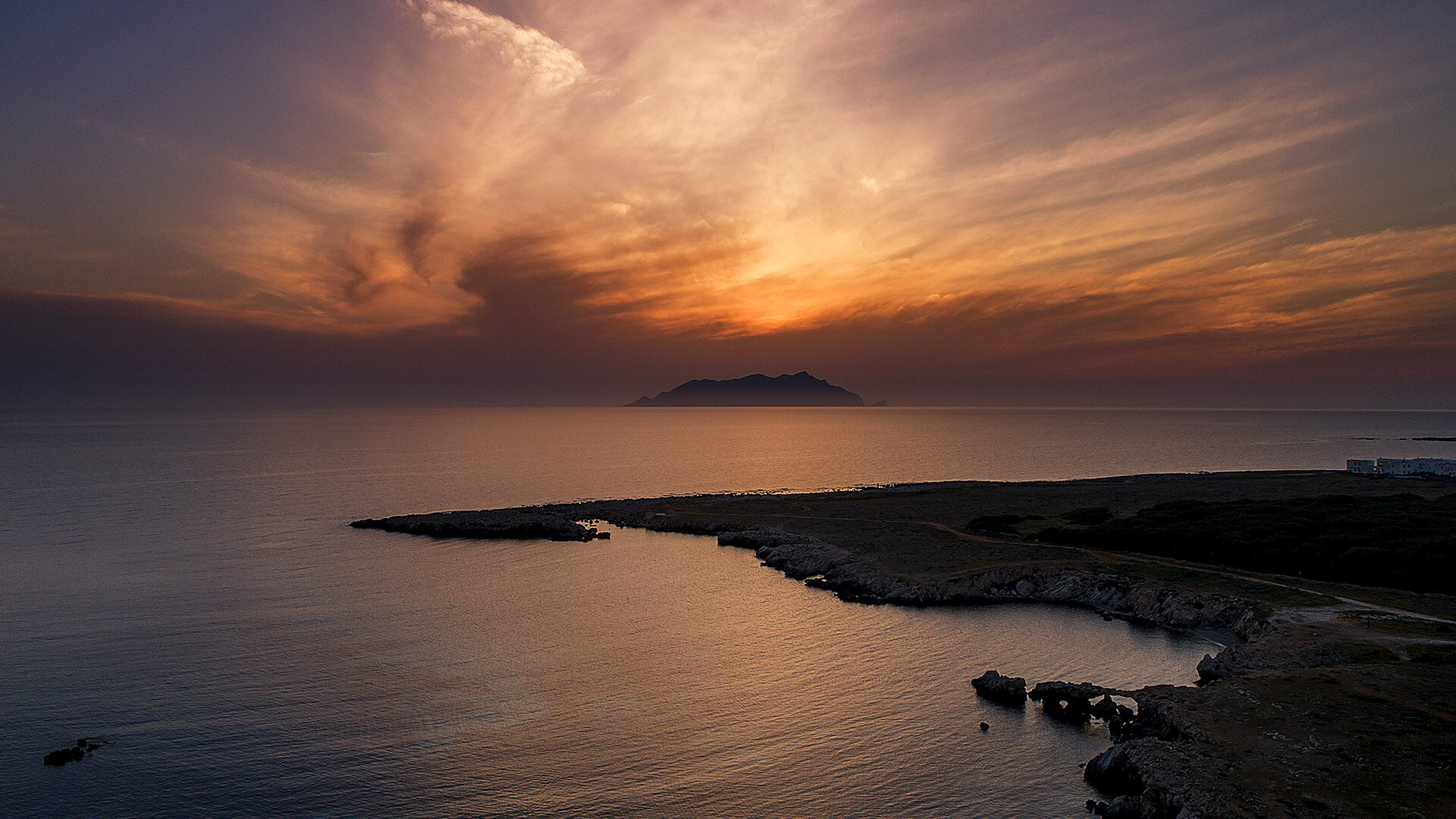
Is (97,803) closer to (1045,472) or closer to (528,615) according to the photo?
(528,615)

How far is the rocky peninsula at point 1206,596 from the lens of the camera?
89.2 feet

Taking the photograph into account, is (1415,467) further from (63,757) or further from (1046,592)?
(63,757)

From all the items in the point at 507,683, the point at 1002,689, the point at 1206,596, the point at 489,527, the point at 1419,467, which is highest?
the point at 1419,467

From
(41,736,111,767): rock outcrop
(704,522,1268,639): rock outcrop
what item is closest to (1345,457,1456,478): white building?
(704,522,1268,639): rock outcrop

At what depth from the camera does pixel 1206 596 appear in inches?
2219

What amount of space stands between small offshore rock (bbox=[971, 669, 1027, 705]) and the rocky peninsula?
110 millimetres

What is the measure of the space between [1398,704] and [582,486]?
439 feet

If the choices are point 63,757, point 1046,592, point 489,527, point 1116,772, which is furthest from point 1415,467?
point 63,757

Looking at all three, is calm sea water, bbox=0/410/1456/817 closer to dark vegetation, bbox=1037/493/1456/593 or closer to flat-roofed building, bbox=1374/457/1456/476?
dark vegetation, bbox=1037/493/1456/593

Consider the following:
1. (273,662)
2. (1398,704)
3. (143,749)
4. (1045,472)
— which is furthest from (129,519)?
(1045,472)

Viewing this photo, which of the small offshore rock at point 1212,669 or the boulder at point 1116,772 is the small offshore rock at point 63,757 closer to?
the boulder at point 1116,772

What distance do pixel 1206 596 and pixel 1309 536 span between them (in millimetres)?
21773

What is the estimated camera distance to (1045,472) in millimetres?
173875

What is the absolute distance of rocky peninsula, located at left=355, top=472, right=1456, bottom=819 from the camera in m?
27.2
